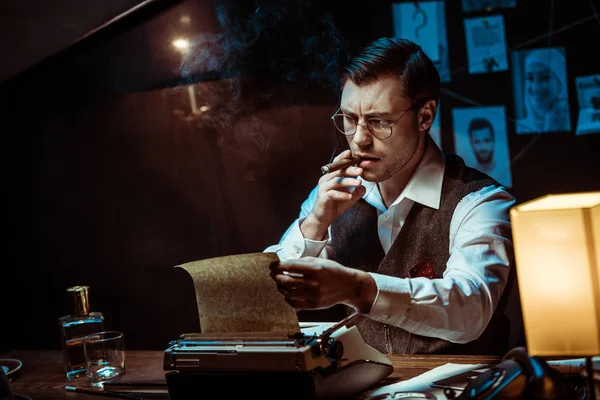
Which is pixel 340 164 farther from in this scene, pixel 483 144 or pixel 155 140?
pixel 155 140

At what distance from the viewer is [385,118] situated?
97.2 inches

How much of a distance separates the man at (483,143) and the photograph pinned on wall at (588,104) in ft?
1.04

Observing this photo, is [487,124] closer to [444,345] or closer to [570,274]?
[444,345]

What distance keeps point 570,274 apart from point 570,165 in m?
1.32

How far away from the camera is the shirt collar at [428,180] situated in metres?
2.48

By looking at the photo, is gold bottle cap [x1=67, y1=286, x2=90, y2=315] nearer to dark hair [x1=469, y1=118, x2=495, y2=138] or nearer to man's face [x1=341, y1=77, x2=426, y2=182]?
man's face [x1=341, y1=77, x2=426, y2=182]

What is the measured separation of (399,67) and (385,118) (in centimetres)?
20

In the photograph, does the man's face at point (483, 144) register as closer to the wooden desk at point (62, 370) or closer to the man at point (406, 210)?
the man at point (406, 210)

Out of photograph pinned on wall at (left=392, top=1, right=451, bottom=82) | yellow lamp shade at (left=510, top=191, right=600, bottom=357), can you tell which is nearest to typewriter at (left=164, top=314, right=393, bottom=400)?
yellow lamp shade at (left=510, top=191, right=600, bottom=357)

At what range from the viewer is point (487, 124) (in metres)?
2.62

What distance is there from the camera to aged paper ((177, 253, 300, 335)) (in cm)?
160

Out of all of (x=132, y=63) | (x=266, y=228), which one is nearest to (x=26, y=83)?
(x=132, y=63)

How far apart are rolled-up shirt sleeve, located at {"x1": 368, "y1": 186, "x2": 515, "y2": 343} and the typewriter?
22cm

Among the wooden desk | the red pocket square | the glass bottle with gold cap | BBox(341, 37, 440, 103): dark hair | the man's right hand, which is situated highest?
BBox(341, 37, 440, 103): dark hair
